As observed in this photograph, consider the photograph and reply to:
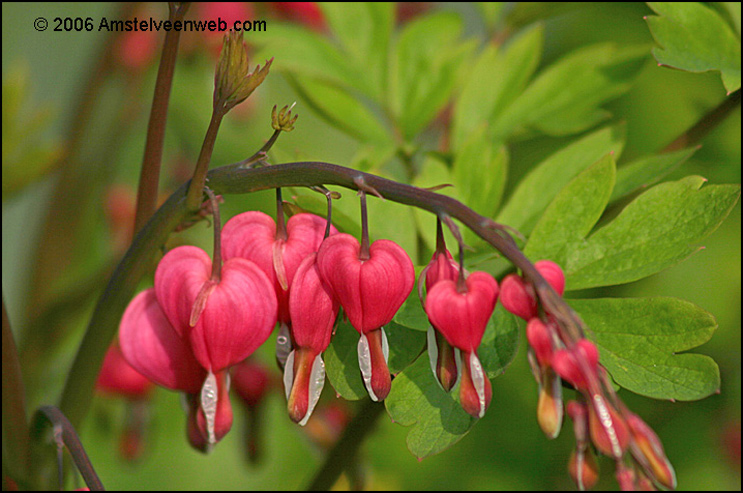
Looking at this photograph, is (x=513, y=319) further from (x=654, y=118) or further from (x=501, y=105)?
(x=654, y=118)

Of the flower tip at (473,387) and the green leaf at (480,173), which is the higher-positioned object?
the green leaf at (480,173)

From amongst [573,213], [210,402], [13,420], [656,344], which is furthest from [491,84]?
[13,420]

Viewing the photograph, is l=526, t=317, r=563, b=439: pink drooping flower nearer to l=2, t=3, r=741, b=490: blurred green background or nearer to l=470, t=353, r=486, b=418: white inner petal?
l=470, t=353, r=486, b=418: white inner petal

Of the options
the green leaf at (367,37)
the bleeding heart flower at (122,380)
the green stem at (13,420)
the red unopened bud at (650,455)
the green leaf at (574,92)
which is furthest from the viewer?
the bleeding heart flower at (122,380)

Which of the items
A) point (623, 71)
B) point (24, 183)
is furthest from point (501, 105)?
point (24, 183)

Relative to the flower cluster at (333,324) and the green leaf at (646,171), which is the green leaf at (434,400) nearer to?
the flower cluster at (333,324)

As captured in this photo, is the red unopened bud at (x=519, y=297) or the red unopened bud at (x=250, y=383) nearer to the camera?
the red unopened bud at (x=519, y=297)

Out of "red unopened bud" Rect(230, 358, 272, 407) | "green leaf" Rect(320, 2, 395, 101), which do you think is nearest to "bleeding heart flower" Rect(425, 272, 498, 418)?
"green leaf" Rect(320, 2, 395, 101)

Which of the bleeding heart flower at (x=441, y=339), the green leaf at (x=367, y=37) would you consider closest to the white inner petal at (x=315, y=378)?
the bleeding heart flower at (x=441, y=339)
